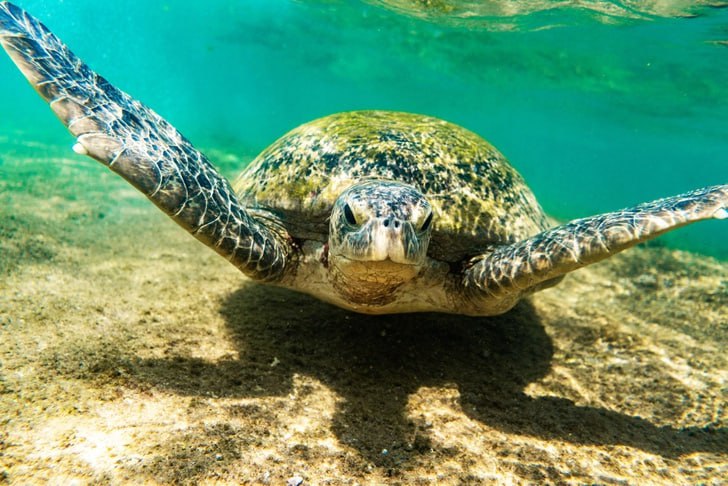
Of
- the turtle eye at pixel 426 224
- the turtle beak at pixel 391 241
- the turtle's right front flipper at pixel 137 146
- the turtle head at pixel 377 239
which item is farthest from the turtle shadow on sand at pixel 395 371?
the turtle eye at pixel 426 224

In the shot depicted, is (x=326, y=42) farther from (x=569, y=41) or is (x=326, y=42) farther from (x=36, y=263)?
(x=36, y=263)

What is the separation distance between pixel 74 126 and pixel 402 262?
200cm

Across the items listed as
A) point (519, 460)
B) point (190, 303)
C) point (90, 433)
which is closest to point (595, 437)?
point (519, 460)

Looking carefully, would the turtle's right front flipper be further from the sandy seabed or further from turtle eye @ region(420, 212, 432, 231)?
turtle eye @ region(420, 212, 432, 231)

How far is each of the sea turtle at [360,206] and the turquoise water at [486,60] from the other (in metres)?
14.3

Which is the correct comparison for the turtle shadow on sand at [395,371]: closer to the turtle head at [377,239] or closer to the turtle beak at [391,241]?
the turtle head at [377,239]

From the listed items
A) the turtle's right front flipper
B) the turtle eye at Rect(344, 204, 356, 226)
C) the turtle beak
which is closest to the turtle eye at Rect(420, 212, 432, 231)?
the turtle beak

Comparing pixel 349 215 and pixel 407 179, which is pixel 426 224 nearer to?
pixel 349 215

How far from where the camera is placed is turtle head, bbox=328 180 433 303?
216 centimetres

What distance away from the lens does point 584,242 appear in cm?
237

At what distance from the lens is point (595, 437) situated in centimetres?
232

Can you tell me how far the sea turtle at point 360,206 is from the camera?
223 centimetres

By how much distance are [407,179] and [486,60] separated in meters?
26.7

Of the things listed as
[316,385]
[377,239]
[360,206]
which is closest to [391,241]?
[377,239]
